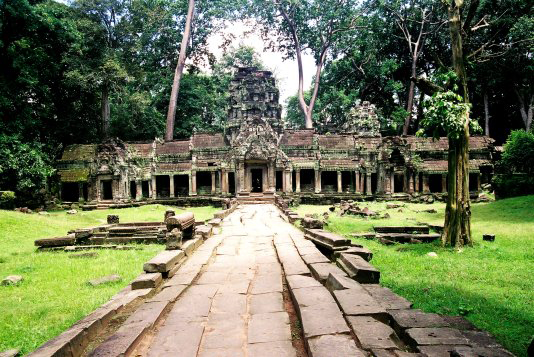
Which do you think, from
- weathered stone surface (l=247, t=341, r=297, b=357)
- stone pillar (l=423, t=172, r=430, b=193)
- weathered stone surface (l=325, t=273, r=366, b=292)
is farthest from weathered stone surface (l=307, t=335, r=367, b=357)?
stone pillar (l=423, t=172, r=430, b=193)

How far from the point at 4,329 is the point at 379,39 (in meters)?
40.8

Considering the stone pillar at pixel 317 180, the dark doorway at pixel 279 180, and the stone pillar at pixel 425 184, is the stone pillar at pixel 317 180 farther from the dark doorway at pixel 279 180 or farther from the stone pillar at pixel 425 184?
the stone pillar at pixel 425 184

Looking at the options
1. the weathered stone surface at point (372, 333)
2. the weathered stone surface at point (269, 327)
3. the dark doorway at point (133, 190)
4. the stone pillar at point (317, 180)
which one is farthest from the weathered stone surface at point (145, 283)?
the dark doorway at point (133, 190)

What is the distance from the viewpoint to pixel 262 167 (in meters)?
26.7

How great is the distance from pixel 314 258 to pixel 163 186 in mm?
24817

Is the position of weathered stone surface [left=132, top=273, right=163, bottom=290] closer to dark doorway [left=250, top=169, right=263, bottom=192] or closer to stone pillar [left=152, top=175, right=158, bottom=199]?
stone pillar [left=152, top=175, right=158, bottom=199]

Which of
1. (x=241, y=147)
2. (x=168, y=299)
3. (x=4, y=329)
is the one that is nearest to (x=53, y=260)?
(x=4, y=329)

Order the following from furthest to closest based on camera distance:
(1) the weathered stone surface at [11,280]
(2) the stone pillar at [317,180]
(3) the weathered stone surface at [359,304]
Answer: (2) the stone pillar at [317,180] → (1) the weathered stone surface at [11,280] → (3) the weathered stone surface at [359,304]

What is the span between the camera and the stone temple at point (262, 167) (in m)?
26.3

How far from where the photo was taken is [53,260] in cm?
923

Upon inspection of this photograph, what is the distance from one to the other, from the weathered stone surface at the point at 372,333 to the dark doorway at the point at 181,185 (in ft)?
86.0

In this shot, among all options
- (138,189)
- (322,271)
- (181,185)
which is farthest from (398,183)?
(322,271)

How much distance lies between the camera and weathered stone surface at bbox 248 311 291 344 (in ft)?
11.5

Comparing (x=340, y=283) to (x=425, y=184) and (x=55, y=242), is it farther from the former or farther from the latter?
(x=425, y=184)
